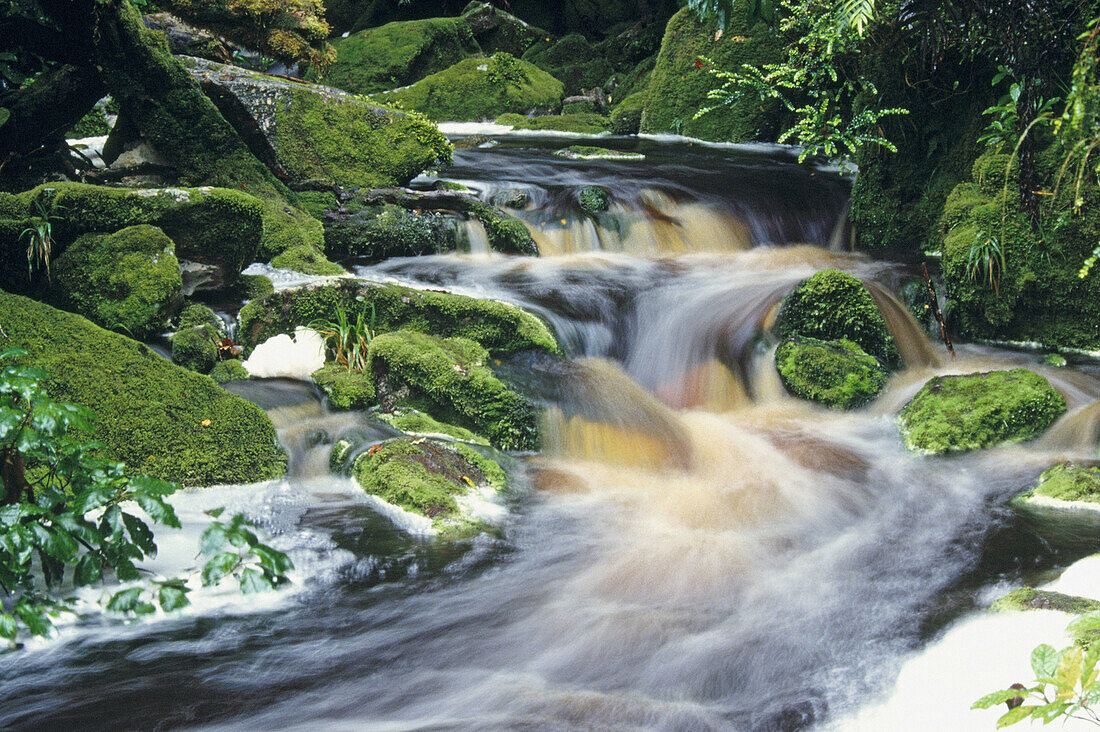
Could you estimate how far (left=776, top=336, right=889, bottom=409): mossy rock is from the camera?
5.59 m

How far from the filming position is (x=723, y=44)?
1345 centimetres

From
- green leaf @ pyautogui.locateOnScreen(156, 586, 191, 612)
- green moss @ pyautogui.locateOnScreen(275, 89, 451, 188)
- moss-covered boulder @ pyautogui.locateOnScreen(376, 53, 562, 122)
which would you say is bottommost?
green leaf @ pyautogui.locateOnScreen(156, 586, 191, 612)

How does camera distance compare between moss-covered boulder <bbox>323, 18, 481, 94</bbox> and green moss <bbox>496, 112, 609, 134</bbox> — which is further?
moss-covered boulder <bbox>323, 18, 481, 94</bbox>

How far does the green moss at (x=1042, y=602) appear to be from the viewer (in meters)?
2.85

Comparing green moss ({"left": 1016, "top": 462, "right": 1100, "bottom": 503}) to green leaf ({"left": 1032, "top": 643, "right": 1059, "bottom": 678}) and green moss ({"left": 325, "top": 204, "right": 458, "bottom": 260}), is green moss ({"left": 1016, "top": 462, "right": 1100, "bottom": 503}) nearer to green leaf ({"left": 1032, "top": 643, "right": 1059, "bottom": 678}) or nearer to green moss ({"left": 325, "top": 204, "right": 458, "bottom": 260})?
green leaf ({"left": 1032, "top": 643, "right": 1059, "bottom": 678})

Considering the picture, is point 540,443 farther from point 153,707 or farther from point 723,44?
point 723,44

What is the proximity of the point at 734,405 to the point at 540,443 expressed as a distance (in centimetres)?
162

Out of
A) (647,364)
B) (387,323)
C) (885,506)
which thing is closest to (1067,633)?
(885,506)

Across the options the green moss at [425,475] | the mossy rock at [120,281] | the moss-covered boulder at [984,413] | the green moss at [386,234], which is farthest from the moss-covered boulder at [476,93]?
the green moss at [425,475]

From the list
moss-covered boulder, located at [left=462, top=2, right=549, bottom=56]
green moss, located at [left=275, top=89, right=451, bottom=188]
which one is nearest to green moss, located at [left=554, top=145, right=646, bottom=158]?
green moss, located at [left=275, top=89, right=451, bottom=188]

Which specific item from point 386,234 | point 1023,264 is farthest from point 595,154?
point 1023,264

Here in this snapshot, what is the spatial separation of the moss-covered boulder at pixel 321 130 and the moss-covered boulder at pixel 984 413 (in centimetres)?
584

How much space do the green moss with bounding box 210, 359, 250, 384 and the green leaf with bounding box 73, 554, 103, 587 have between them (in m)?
2.40

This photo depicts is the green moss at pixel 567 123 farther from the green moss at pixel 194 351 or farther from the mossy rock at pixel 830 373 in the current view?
the green moss at pixel 194 351
